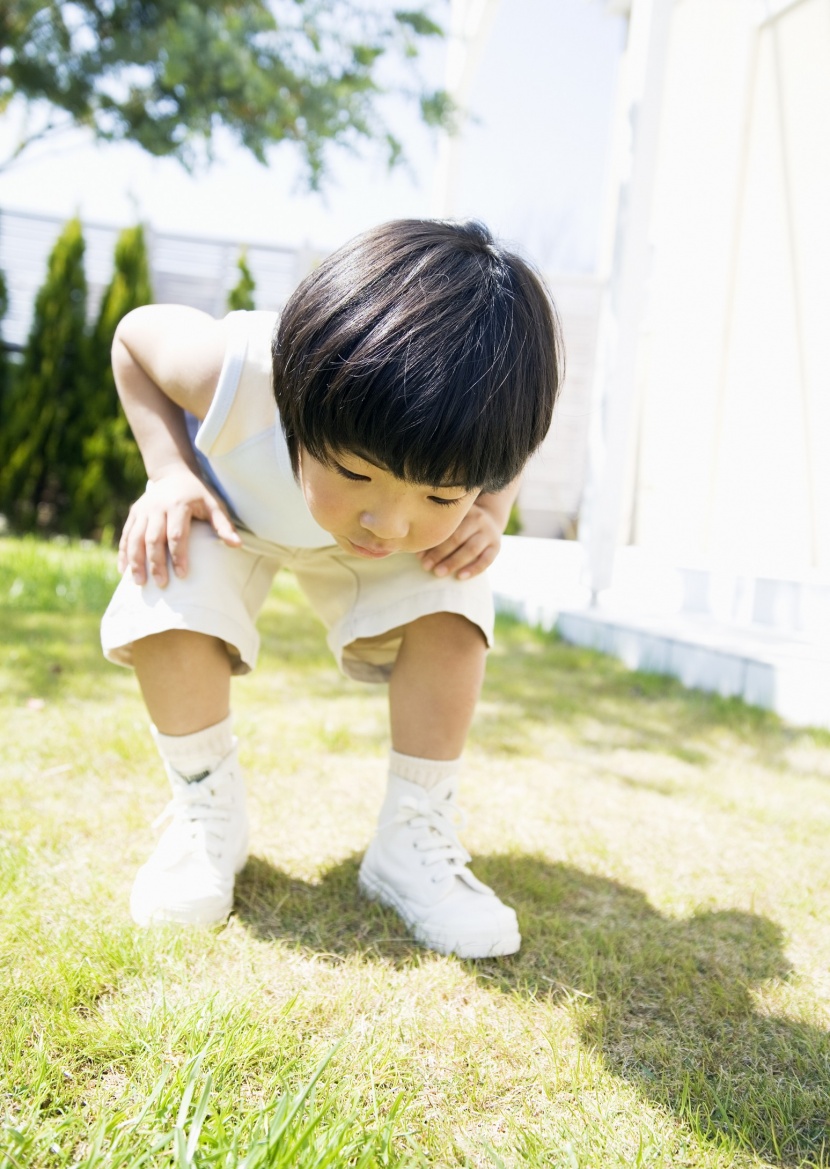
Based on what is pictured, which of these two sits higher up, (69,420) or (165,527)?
(69,420)

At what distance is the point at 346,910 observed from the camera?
4.42 ft

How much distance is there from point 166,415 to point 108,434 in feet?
15.8

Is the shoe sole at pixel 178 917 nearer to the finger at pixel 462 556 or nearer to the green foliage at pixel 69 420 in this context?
the finger at pixel 462 556

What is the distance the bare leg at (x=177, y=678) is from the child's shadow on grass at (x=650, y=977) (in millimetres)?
271

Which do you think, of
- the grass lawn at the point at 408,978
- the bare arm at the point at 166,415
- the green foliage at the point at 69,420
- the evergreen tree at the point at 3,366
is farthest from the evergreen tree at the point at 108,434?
the bare arm at the point at 166,415

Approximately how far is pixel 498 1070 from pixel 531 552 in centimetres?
450

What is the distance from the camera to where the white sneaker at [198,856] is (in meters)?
1.23

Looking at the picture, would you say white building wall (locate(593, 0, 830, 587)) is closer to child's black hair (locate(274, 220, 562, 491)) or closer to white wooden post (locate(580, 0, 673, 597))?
white wooden post (locate(580, 0, 673, 597))

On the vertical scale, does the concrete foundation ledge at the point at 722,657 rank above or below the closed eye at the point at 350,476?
below

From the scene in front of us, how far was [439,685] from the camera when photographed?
1389 mm

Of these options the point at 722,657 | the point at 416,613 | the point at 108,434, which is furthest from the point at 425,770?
the point at 108,434

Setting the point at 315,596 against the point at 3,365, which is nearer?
the point at 315,596

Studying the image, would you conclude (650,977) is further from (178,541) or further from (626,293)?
(626,293)

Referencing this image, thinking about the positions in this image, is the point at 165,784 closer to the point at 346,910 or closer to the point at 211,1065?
the point at 346,910
